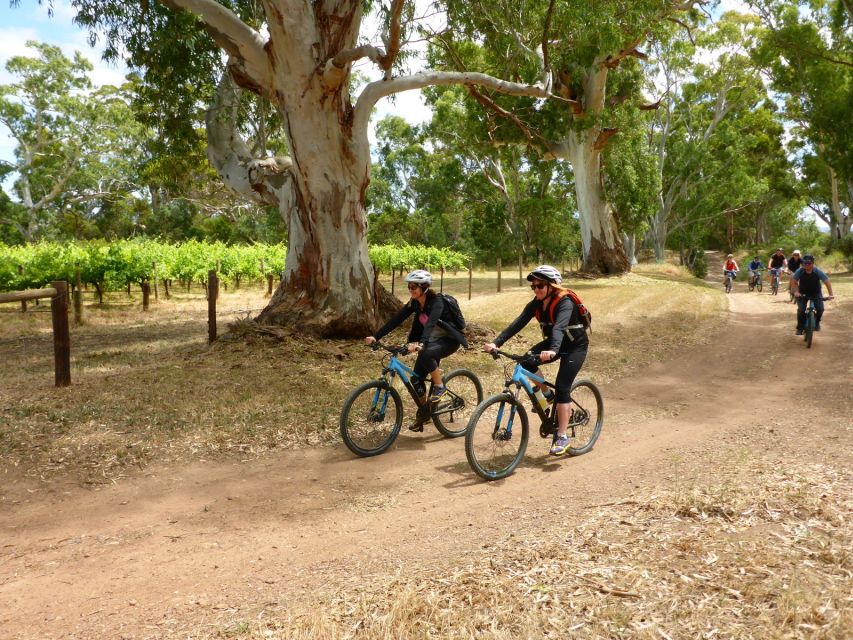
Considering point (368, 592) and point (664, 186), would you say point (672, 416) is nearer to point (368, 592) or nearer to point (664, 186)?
point (368, 592)

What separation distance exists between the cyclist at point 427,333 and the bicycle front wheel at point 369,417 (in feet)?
0.99

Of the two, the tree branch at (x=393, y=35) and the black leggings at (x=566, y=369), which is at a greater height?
the tree branch at (x=393, y=35)

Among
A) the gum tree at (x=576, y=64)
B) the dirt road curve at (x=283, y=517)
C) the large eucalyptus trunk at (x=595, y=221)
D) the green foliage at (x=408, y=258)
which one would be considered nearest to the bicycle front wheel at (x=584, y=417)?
the dirt road curve at (x=283, y=517)

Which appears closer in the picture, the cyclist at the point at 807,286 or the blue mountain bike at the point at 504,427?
the blue mountain bike at the point at 504,427

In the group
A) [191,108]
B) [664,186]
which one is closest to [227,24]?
[191,108]

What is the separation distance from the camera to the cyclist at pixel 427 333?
257 inches

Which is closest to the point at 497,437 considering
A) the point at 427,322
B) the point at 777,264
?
the point at 427,322

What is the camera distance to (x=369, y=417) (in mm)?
6414

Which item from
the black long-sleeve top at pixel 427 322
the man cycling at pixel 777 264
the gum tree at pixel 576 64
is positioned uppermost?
the gum tree at pixel 576 64

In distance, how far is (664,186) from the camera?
135 ft

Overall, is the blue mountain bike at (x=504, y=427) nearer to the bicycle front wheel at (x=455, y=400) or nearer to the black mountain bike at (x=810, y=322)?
the bicycle front wheel at (x=455, y=400)

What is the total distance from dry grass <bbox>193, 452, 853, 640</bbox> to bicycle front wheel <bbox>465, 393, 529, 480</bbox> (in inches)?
39.1

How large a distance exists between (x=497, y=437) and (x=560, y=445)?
0.77 metres

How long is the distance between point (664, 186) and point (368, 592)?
1638 inches
